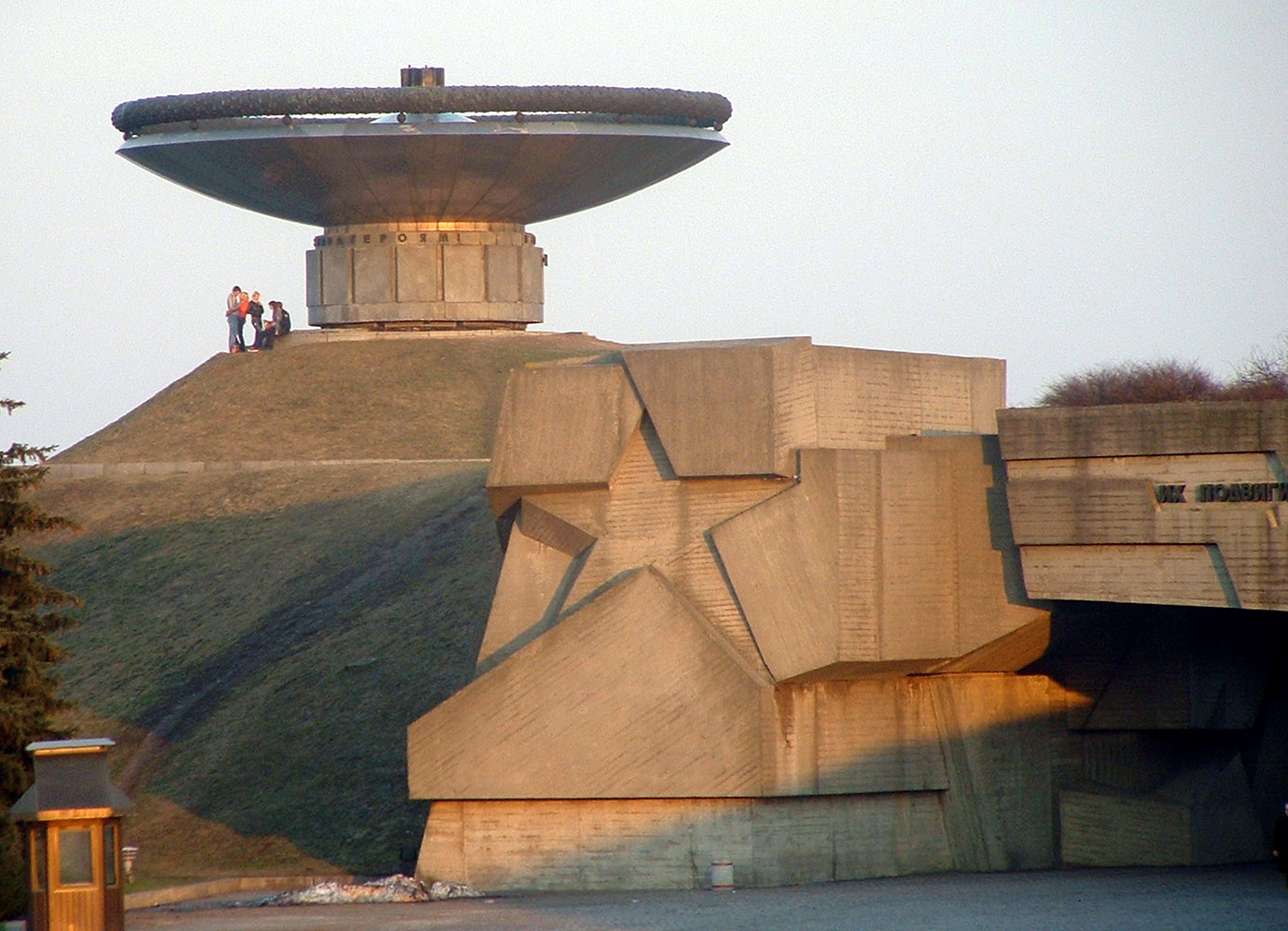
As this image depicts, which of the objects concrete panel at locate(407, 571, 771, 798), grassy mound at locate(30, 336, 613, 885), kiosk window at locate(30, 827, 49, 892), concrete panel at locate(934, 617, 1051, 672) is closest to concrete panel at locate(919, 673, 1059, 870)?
concrete panel at locate(934, 617, 1051, 672)

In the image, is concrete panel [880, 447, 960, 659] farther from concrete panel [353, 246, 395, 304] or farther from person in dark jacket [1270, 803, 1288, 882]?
concrete panel [353, 246, 395, 304]

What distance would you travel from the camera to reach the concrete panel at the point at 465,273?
128ft

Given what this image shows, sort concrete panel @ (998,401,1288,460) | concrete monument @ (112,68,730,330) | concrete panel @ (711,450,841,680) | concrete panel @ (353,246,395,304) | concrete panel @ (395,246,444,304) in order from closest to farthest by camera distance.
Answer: concrete panel @ (998,401,1288,460), concrete panel @ (711,450,841,680), concrete monument @ (112,68,730,330), concrete panel @ (395,246,444,304), concrete panel @ (353,246,395,304)

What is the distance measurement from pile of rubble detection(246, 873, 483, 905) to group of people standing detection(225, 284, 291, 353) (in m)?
24.1

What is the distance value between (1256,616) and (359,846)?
31.0 ft

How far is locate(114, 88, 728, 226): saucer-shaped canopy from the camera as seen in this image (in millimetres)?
36062

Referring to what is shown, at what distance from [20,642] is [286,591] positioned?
9.50 metres

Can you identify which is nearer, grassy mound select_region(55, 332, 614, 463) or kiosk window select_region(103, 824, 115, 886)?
kiosk window select_region(103, 824, 115, 886)

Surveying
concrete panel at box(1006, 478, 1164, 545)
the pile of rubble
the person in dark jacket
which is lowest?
the pile of rubble

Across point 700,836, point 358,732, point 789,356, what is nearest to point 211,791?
point 358,732

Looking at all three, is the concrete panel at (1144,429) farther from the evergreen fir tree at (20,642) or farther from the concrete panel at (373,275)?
the concrete panel at (373,275)

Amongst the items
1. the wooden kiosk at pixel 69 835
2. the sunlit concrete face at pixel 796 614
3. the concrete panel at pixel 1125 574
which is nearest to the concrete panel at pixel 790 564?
the sunlit concrete face at pixel 796 614

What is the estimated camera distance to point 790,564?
710 inches

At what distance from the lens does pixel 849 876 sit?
18.3 metres
